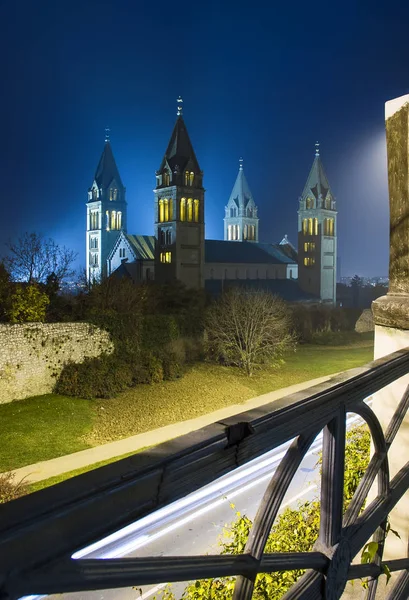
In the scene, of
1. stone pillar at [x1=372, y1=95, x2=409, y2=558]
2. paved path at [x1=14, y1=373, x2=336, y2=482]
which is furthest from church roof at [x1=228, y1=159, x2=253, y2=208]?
stone pillar at [x1=372, y1=95, x2=409, y2=558]

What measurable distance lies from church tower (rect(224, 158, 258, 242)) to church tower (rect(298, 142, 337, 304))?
10652mm

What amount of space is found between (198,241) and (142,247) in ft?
25.5

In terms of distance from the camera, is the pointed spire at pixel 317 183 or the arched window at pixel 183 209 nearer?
the arched window at pixel 183 209

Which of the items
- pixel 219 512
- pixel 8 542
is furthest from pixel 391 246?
pixel 219 512

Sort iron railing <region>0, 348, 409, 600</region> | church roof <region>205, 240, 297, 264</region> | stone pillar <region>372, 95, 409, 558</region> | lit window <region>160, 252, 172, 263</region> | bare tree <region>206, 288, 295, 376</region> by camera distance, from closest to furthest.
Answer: iron railing <region>0, 348, 409, 600</region> → stone pillar <region>372, 95, 409, 558</region> → bare tree <region>206, 288, 295, 376</region> → lit window <region>160, 252, 172, 263</region> → church roof <region>205, 240, 297, 264</region>

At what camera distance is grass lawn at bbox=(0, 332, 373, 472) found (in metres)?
15.0

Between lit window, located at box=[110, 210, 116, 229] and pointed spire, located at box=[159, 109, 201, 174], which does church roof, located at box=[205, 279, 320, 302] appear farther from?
lit window, located at box=[110, 210, 116, 229]

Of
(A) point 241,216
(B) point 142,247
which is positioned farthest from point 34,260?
(A) point 241,216

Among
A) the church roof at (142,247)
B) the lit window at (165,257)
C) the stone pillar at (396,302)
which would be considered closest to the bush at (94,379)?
the stone pillar at (396,302)

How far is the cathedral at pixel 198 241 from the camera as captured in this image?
54281 mm

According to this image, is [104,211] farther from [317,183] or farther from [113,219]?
[317,183]

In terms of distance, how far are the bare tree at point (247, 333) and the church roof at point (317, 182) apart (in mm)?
46738

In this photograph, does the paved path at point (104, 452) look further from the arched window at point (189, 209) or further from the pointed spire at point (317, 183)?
the pointed spire at point (317, 183)

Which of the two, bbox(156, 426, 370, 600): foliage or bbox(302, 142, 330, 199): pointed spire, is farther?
bbox(302, 142, 330, 199): pointed spire
